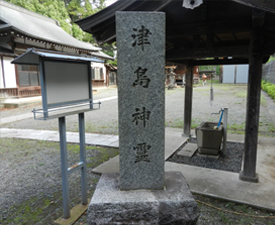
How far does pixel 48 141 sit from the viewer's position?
23.1 ft

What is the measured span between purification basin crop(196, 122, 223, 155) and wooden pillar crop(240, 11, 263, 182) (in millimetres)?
1224

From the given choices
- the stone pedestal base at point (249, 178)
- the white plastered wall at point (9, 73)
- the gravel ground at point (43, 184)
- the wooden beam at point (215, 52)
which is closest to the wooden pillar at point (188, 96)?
the gravel ground at point (43, 184)

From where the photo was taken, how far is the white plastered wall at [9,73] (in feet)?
45.3

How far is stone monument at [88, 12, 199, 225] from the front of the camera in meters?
Result: 2.27

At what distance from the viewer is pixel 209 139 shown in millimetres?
5273

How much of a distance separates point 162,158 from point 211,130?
305cm

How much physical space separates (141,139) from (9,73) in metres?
14.6

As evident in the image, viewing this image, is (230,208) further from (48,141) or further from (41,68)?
(48,141)

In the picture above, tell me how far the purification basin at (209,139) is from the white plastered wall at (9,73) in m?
13.2

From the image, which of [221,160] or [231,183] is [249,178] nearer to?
[231,183]

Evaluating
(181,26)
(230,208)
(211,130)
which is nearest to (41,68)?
(181,26)

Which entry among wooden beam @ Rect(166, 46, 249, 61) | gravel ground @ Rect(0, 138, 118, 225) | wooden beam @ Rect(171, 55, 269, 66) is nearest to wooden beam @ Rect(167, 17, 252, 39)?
wooden beam @ Rect(166, 46, 249, 61)

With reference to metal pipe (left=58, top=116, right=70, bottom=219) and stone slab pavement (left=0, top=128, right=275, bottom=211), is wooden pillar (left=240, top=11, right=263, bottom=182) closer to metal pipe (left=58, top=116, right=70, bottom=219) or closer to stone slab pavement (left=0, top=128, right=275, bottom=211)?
stone slab pavement (left=0, top=128, right=275, bottom=211)

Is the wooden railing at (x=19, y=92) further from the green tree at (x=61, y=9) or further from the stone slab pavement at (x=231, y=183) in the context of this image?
the stone slab pavement at (x=231, y=183)
